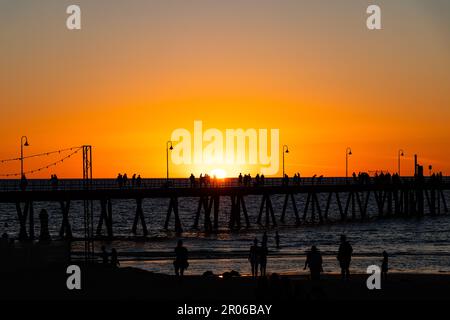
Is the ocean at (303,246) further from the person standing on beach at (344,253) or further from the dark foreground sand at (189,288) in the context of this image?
the person standing on beach at (344,253)

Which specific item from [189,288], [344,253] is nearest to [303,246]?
[344,253]

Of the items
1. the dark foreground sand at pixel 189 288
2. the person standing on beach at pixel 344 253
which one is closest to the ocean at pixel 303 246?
the dark foreground sand at pixel 189 288

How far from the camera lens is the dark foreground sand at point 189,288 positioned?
22.2 meters

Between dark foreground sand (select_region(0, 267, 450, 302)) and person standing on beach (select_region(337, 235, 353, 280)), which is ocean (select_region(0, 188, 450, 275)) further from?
person standing on beach (select_region(337, 235, 353, 280))

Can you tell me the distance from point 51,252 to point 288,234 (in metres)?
39.9

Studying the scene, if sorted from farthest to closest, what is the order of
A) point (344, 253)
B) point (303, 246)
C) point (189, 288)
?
point (303, 246) → point (344, 253) → point (189, 288)

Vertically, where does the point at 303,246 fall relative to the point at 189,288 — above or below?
below

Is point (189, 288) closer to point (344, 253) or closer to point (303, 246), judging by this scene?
point (344, 253)

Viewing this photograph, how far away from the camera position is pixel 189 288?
83.1ft

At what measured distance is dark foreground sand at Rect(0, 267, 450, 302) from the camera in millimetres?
22180

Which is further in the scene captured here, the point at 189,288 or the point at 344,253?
the point at 344,253
